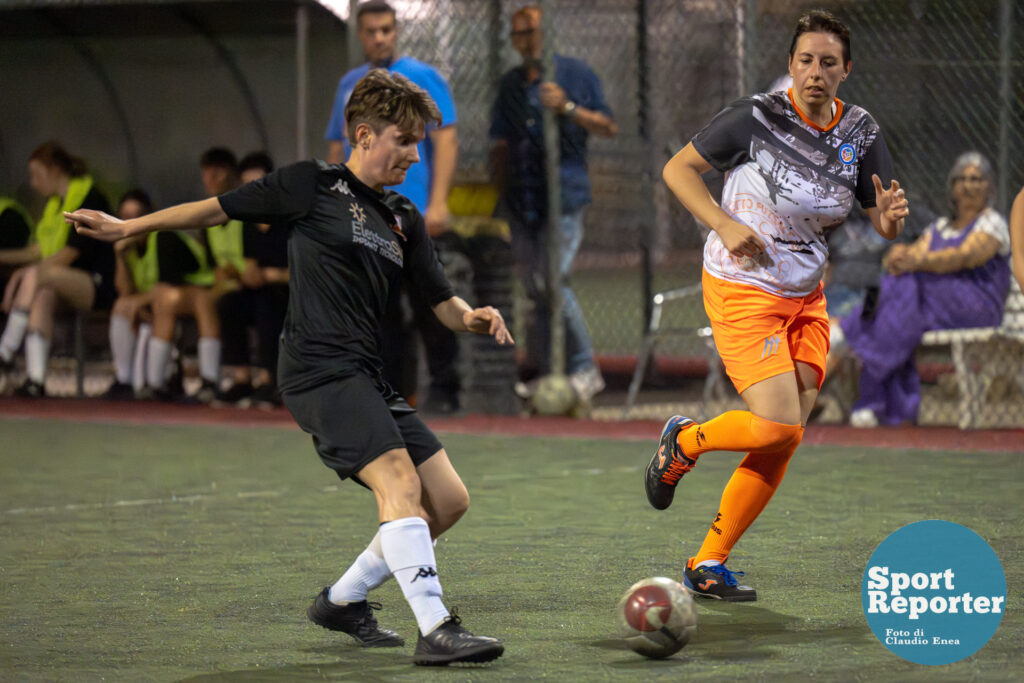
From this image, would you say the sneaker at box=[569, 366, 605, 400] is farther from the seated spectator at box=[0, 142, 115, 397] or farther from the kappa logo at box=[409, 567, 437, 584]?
the kappa logo at box=[409, 567, 437, 584]

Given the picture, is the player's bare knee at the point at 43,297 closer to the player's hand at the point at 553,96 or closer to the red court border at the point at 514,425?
the red court border at the point at 514,425

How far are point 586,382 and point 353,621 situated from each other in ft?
21.6

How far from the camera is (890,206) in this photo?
523 cm

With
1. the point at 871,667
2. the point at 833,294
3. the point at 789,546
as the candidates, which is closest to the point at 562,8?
the point at 833,294

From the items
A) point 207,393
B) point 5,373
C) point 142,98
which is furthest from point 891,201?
point 142,98

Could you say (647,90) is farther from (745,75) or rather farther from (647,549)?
(647,549)

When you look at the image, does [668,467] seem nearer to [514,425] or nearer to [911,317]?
[911,317]

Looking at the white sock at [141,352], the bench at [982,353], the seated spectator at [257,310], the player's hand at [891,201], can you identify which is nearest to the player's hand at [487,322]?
the player's hand at [891,201]

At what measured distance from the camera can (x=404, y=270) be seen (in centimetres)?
488

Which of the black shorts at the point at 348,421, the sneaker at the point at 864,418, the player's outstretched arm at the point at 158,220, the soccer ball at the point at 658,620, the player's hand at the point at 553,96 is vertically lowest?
the sneaker at the point at 864,418

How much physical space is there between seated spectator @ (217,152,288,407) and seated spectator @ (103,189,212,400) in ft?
1.70

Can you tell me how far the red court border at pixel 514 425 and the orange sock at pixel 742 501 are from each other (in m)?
3.93

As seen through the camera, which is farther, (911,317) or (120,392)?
(120,392)

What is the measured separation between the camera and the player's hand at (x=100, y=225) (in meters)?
4.62
